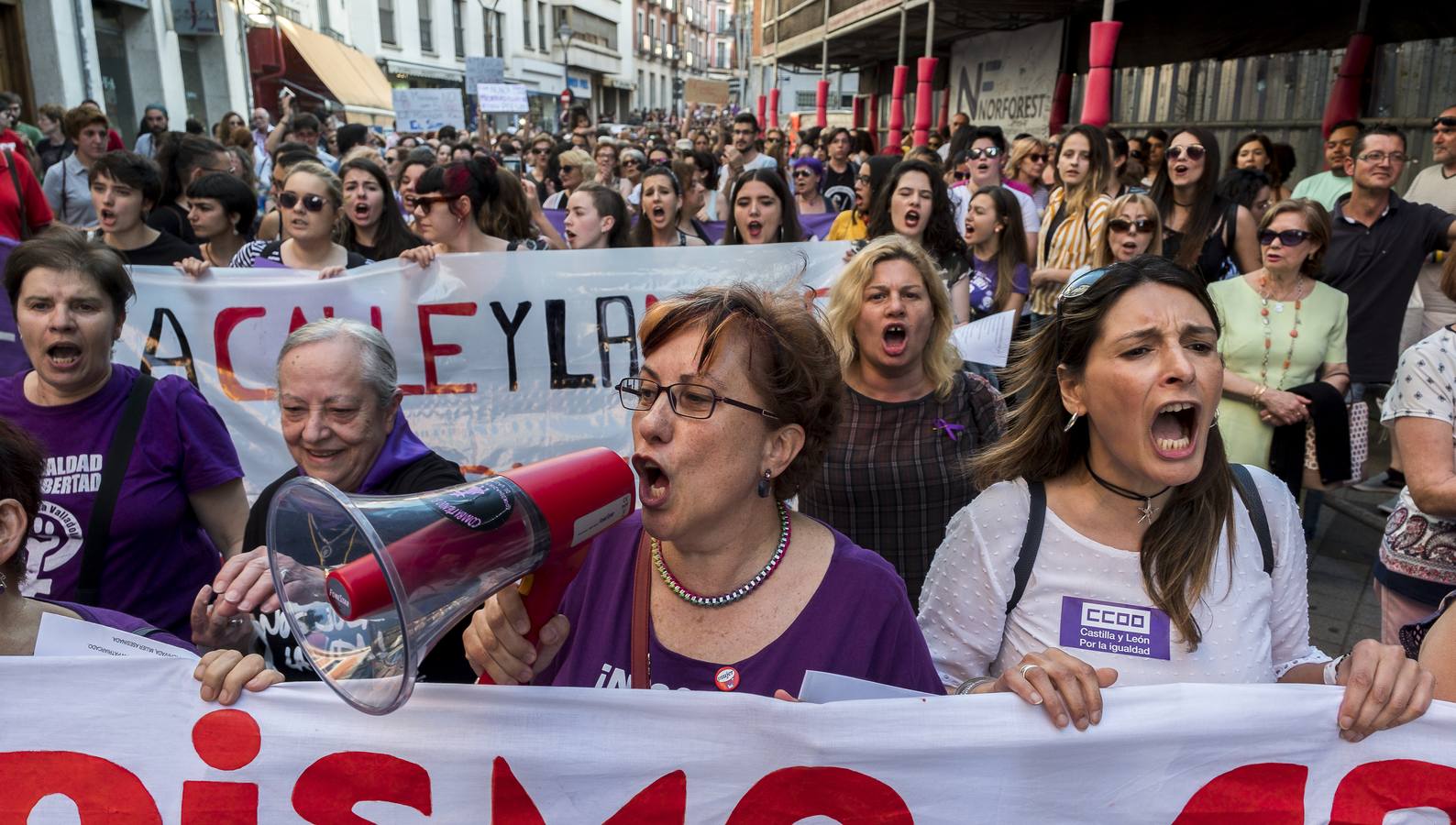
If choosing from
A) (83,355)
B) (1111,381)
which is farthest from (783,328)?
(83,355)

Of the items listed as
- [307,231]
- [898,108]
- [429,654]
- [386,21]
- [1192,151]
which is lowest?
[429,654]

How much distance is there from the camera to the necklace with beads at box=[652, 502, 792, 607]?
68.3 inches

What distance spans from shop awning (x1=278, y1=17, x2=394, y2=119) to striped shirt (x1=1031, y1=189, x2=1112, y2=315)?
21368 mm

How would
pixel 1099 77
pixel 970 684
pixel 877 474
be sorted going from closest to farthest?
pixel 970 684 < pixel 877 474 < pixel 1099 77

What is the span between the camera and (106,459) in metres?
2.50

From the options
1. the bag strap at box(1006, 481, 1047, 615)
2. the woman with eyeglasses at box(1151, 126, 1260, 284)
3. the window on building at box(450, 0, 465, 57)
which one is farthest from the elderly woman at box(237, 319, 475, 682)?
the window on building at box(450, 0, 465, 57)

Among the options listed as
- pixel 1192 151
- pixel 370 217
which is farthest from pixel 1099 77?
pixel 370 217

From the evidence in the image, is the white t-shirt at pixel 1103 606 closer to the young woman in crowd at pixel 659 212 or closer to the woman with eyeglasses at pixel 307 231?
the woman with eyeglasses at pixel 307 231

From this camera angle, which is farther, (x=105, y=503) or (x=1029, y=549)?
(x=105, y=503)

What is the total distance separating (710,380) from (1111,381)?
72 centimetres

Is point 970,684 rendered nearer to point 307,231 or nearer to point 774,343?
point 774,343

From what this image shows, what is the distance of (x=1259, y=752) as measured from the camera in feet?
5.21

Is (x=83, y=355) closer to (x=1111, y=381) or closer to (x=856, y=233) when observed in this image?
(x=1111, y=381)

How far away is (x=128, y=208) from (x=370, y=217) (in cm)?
106
